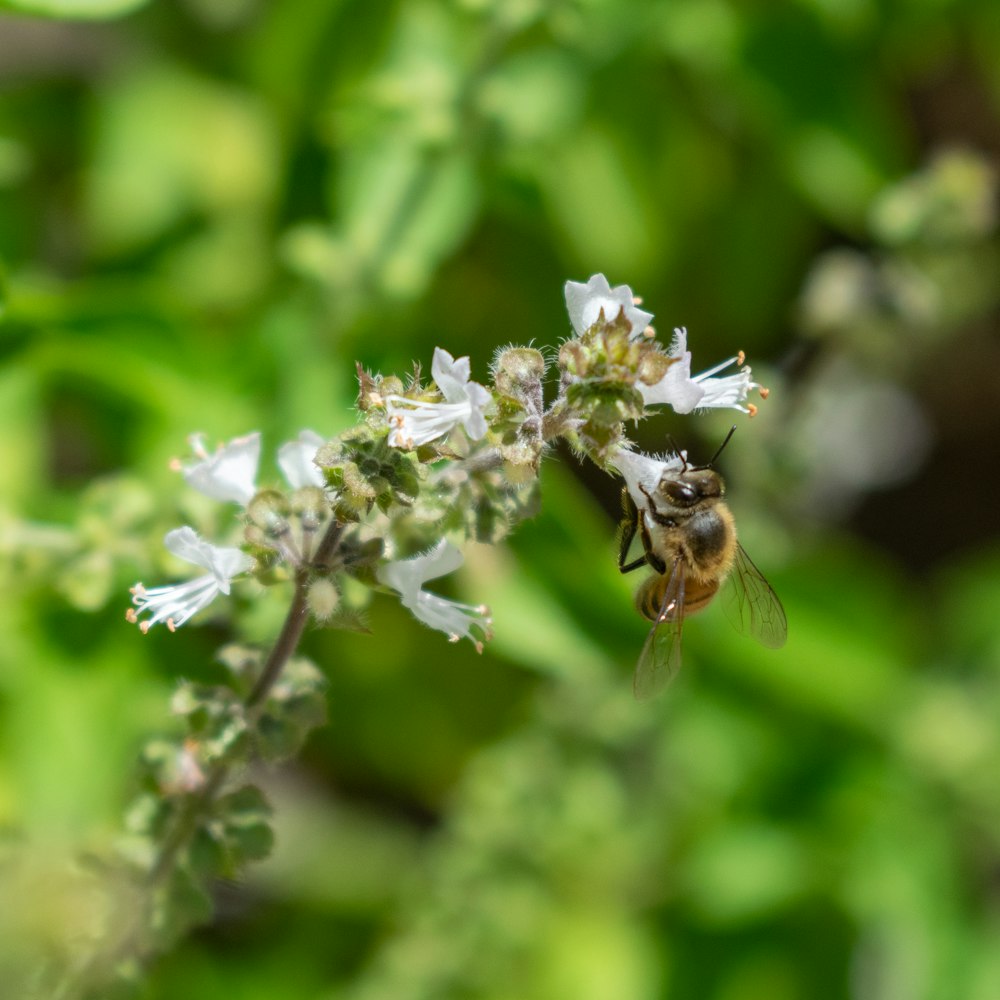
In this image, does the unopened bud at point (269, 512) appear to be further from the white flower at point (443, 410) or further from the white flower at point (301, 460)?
the white flower at point (443, 410)

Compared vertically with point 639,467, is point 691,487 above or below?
above

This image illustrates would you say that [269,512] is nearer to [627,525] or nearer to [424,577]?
[424,577]

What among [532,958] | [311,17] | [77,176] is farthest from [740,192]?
[532,958]

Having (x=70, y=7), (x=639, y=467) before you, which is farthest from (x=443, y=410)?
(x=70, y=7)

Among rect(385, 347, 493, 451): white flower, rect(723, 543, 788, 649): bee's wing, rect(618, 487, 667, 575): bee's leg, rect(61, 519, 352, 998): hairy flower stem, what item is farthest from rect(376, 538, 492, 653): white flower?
rect(723, 543, 788, 649): bee's wing

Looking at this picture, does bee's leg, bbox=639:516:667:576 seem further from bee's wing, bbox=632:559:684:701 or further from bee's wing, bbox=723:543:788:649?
bee's wing, bbox=723:543:788:649
